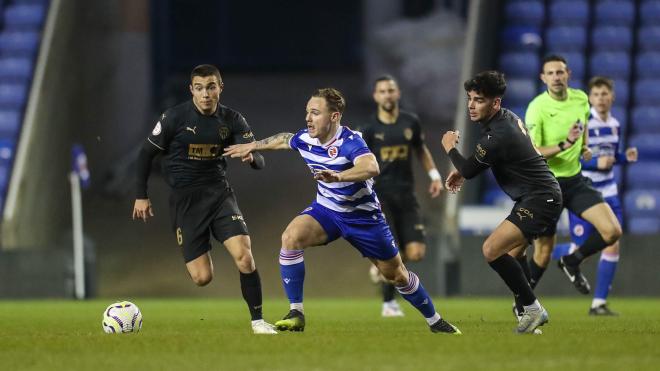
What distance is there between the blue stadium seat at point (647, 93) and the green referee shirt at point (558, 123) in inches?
365

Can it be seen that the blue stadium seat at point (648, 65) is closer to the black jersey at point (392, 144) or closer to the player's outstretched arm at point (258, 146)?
the black jersey at point (392, 144)

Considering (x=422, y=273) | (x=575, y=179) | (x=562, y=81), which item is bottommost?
(x=422, y=273)

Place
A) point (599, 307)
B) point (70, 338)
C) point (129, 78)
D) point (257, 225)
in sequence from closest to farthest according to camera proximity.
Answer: point (70, 338)
point (599, 307)
point (257, 225)
point (129, 78)

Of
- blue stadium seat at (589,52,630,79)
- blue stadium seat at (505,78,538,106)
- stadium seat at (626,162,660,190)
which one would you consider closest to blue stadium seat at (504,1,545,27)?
blue stadium seat at (589,52,630,79)

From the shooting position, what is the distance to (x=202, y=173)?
9.98m

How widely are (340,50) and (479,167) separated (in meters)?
19.7

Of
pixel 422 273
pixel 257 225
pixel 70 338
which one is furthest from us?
pixel 257 225

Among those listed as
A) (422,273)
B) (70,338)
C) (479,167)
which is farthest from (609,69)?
(70,338)

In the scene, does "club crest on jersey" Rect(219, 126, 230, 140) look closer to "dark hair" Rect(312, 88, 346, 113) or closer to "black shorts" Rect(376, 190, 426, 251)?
"dark hair" Rect(312, 88, 346, 113)

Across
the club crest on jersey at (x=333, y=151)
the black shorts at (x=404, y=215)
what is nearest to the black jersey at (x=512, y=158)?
the club crest on jersey at (x=333, y=151)

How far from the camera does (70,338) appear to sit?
8766 millimetres

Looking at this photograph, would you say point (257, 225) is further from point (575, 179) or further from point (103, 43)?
point (575, 179)

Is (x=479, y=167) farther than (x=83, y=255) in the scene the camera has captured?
No

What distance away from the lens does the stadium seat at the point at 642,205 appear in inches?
734
